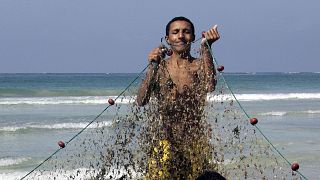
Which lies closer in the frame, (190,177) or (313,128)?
(190,177)

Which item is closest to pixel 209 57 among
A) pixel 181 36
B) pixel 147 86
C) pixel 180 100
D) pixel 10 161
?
pixel 181 36

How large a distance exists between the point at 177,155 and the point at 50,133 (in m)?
9.43

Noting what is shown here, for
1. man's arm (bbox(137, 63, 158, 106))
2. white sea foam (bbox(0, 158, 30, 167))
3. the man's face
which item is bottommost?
white sea foam (bbox(0, 158, 30, 167))

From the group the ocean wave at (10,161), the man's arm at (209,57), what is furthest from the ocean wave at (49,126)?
the man's arm at (209,57)

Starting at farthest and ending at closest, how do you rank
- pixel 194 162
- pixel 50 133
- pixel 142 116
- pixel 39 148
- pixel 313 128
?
pixel 313 128, pixel 50 133, pixel 39 148, pixel 142 116, pixel 194 162

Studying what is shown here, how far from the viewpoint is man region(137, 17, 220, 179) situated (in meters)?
4.42

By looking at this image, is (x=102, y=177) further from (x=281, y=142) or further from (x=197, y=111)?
(x=281, y=142)

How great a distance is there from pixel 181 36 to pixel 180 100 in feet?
1.52

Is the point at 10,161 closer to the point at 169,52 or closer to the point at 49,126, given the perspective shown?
the point at 169,52

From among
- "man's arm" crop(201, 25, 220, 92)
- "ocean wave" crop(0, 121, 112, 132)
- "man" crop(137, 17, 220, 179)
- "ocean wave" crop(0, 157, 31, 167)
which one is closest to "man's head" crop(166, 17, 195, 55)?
"man" crop(137, 17, 220, 179)

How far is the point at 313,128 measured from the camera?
1466 cm

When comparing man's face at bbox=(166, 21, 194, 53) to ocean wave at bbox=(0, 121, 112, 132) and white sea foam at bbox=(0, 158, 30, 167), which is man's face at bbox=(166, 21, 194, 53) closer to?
white sea foam at bbox=(0, 158, 30, 167)

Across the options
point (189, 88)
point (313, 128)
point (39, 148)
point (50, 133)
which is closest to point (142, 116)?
point (189, 88)

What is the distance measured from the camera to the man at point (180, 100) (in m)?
4.42
